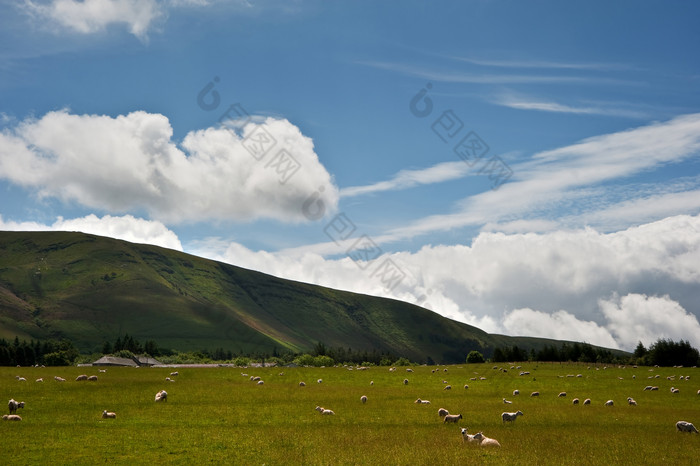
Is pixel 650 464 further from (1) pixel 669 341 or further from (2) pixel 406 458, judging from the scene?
(1) pixel 669 341

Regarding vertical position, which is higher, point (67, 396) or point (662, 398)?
point (67, 396)

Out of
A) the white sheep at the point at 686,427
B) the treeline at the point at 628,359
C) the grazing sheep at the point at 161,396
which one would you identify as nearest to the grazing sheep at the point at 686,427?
the white sheep at the point at 686,427

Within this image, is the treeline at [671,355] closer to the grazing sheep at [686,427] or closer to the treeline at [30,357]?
the grazing sheep at [686,427]

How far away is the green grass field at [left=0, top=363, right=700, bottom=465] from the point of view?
896 inches

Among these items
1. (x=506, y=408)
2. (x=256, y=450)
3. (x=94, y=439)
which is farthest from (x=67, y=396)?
(x=506, y=408)

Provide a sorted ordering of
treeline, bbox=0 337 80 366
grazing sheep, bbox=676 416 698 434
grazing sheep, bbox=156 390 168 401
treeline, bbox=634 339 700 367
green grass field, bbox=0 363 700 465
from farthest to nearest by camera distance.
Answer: treeline, bbox=0 337 80 366
treeline, bbox=634 339 700 367
grazing sheep, bbox=156 390 168 401
grazing sheep, bbox=676 416 698 434
green grass field, bbox=0 363 700 465

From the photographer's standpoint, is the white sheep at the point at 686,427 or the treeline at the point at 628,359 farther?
the treeline at the point at 628,359

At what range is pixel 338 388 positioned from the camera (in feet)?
181

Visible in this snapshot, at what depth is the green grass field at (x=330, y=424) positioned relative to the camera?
22.8 metres

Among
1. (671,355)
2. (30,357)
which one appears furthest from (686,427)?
(30,357)

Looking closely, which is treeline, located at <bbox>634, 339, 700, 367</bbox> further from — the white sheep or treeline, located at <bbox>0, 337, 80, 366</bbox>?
treeline, located at <bbox>0, 337, 80, 366</bbox>

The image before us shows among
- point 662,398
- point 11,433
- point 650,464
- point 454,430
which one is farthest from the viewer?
point 662,398

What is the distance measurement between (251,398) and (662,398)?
1520 inches

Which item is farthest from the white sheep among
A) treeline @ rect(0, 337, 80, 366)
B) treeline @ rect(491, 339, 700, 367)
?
treeline @ rect(0, 337, 80, 366)
